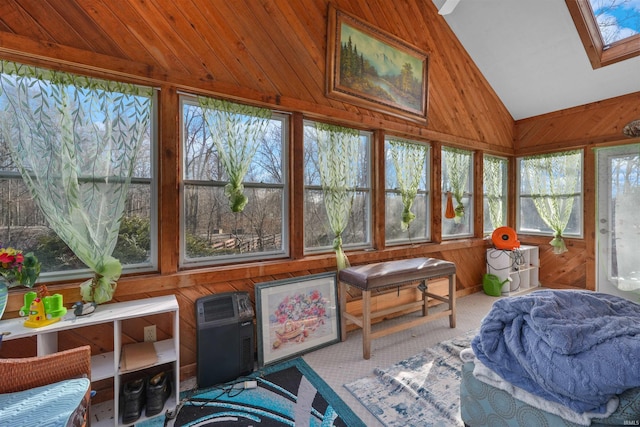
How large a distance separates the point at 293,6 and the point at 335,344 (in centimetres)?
328

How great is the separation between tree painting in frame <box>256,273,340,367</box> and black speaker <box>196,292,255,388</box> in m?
0.17

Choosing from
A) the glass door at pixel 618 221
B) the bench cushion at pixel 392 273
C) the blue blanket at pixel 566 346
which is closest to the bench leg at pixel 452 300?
the bench cushion at pixel 392 273

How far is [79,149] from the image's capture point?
189 cm

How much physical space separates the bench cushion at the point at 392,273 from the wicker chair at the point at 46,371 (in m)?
1.93

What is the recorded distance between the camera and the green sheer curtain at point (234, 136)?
236 cm

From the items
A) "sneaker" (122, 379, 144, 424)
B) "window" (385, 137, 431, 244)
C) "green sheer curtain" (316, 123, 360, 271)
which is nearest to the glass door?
"window" (385, 137, 431, 244)

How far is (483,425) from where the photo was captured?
58.5 inches

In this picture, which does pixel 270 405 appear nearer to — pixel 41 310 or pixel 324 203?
pixel 41 310

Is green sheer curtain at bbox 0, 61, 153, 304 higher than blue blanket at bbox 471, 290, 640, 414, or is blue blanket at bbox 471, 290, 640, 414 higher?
green sheer curtain at bbox 0, 61, 153, 304

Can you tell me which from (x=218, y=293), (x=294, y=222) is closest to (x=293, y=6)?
(x=294, y=222)

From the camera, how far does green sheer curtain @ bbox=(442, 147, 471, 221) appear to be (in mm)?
4160

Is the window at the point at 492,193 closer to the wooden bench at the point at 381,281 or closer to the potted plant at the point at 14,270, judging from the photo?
the wooden bench at the point at 381,281

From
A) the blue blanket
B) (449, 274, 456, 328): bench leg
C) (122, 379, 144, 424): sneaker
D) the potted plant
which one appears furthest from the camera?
(449, 274, 456, 328): bench leg

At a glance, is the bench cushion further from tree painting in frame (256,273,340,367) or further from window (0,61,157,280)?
window (0,61,157,280)
